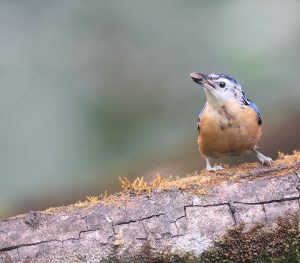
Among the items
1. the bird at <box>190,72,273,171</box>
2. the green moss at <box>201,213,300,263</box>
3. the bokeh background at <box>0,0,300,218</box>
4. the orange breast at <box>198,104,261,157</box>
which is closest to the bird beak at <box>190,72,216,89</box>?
the bird at <box>190,72,273,171</box>

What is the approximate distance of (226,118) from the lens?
16.3ft

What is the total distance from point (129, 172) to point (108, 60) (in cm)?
118

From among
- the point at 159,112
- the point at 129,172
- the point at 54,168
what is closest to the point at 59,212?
the point at 54,168

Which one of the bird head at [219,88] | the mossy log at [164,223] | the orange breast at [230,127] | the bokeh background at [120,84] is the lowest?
the mossy log at [164,223]

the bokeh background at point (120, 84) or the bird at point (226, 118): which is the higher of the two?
the bokeh background at point (120, 84)

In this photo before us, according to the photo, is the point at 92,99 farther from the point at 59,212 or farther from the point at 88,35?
the point at 59,212

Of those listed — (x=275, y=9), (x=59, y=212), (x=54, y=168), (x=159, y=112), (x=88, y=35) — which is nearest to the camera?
(x=59, y=212)

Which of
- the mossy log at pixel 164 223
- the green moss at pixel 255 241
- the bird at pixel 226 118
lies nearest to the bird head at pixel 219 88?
the bird at pixel 226 118

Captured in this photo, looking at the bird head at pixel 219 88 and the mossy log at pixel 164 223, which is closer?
the mossy log at pixel 164 223

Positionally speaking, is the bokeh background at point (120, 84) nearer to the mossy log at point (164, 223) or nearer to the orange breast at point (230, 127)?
the orange breast at point (230, 127)

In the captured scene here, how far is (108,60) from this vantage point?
288 inches

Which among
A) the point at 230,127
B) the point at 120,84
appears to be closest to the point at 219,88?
the point at 230,127

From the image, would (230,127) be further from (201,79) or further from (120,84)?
(120,84)

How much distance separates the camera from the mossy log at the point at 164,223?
3930mm
